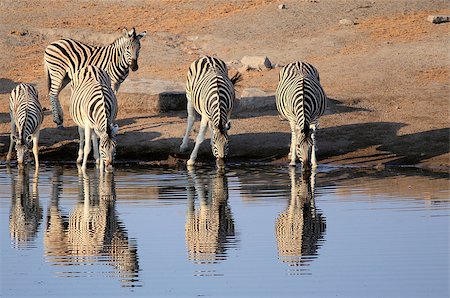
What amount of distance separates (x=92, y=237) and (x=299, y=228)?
83.0 inches

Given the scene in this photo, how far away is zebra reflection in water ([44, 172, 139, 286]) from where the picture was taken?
1044 centimetres

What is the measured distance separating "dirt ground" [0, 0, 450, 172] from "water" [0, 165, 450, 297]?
7.88 ft

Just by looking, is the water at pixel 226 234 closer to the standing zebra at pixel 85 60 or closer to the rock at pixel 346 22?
the standing zebra at pixel 85 60

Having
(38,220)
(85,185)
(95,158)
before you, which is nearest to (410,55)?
(95,158)

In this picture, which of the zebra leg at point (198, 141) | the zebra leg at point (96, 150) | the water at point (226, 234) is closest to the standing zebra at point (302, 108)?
the water at point (226, 234)

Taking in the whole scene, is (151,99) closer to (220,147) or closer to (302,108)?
(220,147)

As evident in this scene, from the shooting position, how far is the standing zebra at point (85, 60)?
21.4 meters

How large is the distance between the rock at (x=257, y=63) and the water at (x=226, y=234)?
30.7 ft

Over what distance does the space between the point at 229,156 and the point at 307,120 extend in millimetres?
2118

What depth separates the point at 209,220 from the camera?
12.8m

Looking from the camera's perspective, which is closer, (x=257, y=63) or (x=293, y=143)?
(x=293, y=143)

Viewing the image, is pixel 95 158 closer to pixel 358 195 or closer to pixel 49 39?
pixel 358 195

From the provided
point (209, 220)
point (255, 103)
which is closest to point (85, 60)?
point (255, 103)

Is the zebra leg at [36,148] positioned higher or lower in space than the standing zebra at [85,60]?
lower
